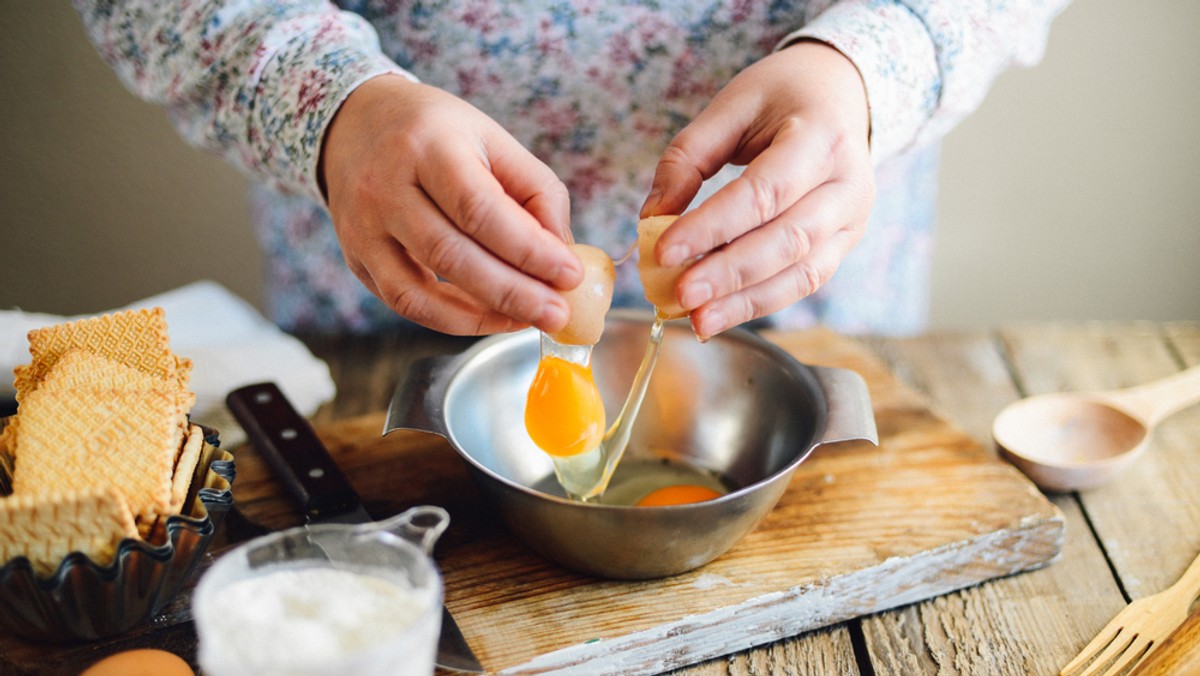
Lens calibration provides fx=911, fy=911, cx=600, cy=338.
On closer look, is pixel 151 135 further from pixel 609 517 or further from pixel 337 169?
pixel 609 517

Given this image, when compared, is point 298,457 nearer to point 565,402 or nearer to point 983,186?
point 565,402

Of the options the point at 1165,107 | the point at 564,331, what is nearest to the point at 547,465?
the point at 564,331

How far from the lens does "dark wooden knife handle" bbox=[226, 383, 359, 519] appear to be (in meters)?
0.86

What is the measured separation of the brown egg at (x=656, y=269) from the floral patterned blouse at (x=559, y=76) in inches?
12.4

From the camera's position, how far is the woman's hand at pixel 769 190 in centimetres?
72

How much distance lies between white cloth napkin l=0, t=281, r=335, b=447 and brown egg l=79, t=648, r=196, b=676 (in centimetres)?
39

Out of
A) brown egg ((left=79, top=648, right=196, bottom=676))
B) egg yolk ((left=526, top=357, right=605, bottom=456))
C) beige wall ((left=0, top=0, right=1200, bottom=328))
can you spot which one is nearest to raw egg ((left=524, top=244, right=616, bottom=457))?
egg yolk ((left=526, top=357, right=605, bottom=456))

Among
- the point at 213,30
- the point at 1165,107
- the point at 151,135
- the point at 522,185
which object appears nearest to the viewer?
the point at 522,185

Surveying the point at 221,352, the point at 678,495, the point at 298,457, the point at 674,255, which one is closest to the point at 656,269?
the point at 674,255

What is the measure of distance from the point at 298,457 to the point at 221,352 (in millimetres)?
258

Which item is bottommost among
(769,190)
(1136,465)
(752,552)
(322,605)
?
(1136,465)

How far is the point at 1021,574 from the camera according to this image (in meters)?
0.89

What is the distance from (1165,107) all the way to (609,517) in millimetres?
1964

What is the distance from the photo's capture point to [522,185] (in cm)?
75
